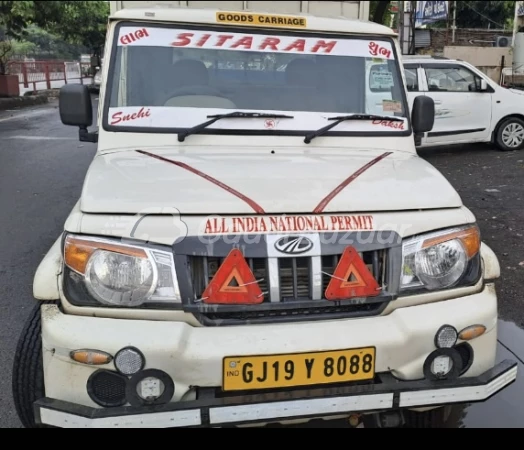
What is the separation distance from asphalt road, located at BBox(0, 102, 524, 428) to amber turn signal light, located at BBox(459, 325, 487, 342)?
2.84ft

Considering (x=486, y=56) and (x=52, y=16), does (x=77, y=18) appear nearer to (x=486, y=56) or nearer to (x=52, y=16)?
(x=52, y=16)

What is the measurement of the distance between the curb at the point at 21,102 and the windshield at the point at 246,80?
59.6 feet

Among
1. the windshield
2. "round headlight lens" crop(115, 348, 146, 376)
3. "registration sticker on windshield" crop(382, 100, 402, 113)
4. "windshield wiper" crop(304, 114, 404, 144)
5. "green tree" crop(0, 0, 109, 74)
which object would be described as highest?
"green tree" crop(0, 0, 109, 74)

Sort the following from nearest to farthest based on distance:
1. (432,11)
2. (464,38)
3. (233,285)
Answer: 1. (233,285)
2. (464,38)
3. (432,11)

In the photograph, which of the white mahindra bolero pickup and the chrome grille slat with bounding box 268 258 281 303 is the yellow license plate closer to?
the white mahindra bolero pickup

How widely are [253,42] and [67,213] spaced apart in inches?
158

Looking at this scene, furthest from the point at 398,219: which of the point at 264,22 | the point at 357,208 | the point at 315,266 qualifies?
the point at 264,22

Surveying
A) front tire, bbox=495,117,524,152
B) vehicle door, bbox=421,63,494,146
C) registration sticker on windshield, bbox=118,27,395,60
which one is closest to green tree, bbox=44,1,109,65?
vehicle door, bbox=421,63,494,146

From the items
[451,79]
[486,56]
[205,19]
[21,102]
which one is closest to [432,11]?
[486,56]

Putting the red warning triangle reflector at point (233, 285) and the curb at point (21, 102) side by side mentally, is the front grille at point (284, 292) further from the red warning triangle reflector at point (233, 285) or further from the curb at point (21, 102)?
the curb at point (21, 102)

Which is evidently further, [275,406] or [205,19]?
[205,19]

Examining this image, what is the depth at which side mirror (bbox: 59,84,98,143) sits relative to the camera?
331cm

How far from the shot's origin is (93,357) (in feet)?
6.66

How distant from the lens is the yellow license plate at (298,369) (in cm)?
205
